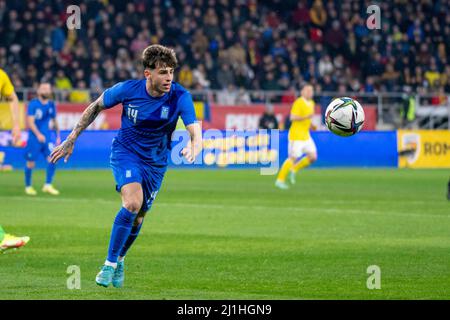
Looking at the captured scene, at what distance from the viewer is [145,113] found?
9.47m

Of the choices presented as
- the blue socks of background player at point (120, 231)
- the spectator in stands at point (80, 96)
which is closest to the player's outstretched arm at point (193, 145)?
the blue socks of background player at point (120, 231)

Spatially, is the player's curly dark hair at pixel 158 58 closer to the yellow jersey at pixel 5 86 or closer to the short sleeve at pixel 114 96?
the short sleeve at pixel 114 96

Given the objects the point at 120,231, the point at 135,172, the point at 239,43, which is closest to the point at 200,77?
the point at 239,43

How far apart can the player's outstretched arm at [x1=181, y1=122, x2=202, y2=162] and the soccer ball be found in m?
4.11

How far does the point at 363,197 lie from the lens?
793 inches

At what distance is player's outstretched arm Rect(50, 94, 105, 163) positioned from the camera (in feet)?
30.8

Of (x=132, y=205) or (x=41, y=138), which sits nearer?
(x=132, y=205)

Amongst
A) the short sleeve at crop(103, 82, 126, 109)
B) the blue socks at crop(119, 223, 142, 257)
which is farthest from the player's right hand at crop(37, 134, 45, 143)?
the short sleeve at crop(103, 82, 126, 109)

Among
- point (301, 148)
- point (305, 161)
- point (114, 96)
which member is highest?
point (114, 96)

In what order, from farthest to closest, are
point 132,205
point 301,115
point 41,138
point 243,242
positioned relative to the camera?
point 301,115
point 41,138
point 243,242
point 132,205

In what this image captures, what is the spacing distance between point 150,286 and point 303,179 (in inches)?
663

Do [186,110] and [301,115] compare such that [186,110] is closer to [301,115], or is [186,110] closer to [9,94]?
[9,94]

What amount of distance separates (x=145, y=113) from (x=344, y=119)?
14.3 feet
